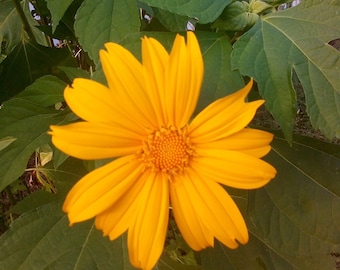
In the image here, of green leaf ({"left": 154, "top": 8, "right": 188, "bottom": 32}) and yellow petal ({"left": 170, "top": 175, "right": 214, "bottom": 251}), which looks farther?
green leaf ({"left": 154, "top": 8, "right": 188, "bottom": 32})

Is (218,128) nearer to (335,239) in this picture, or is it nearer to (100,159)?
(100,159)

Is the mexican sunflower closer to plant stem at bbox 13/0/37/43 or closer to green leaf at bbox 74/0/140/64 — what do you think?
green leaf at bbox 74/0/140/64

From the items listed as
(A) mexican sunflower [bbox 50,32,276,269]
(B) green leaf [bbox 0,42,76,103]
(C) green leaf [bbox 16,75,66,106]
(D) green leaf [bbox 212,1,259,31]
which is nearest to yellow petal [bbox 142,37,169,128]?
(A) mexican sunflower [bbox 50,32,276,269]

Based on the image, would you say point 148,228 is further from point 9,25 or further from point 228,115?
point 9,25

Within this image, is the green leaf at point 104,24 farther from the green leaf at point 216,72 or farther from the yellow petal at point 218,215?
the yellow petal at point 218,215

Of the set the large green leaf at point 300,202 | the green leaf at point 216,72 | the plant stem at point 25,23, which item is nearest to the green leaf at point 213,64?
the green leaf at point 216,72
